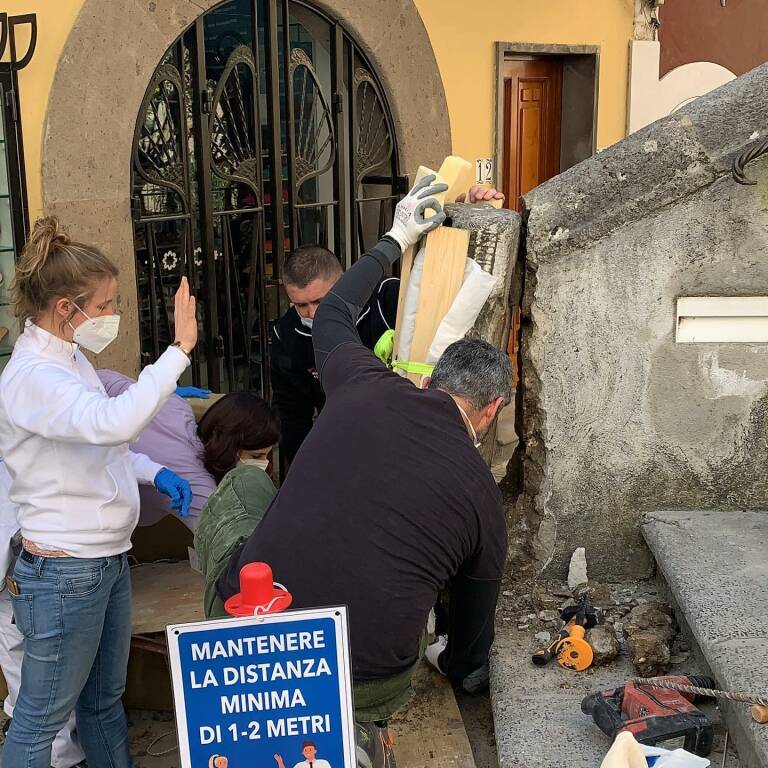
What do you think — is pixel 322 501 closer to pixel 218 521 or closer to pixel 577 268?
pixel 218 521

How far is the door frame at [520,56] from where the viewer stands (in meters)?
7.17

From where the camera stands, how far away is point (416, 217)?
11.7 ft

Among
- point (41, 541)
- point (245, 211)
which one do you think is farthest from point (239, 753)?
point (245, 211)

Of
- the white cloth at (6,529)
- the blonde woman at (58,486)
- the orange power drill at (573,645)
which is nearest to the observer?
the blonde woman at (58,486)

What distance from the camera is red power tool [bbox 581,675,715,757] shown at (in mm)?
2754

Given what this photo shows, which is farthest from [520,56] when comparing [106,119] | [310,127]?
[106,119]

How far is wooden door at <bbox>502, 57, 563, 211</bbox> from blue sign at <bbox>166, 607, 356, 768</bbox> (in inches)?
235

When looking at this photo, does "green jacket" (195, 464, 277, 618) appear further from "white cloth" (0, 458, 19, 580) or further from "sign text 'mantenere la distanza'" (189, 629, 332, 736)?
"sign text 'mantenere la distanza'" (189, 629, 332, 736)

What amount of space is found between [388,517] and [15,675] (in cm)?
164

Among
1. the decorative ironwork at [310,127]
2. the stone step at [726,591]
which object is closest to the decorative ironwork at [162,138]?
the decorative ironwork at [310,127]

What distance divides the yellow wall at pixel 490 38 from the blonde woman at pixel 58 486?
4367 mm

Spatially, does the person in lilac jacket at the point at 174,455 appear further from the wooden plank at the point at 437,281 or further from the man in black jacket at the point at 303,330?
the wooden plank at the point at 437,281

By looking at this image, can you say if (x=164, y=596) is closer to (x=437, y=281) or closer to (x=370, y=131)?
(x=437, y=281)

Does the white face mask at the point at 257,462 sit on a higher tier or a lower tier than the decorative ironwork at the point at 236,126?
lower
